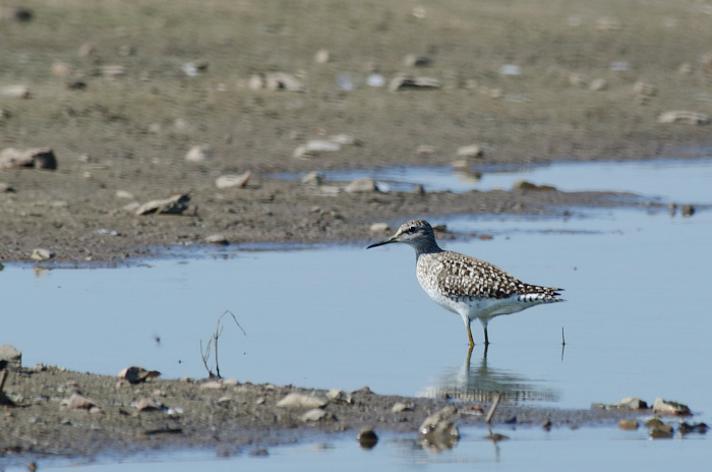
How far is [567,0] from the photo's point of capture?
102 feet

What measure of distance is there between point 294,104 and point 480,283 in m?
10.2

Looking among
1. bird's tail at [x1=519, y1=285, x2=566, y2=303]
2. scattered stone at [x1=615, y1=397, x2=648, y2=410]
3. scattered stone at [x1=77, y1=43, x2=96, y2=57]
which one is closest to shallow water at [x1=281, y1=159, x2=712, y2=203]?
scattered stone at [x1=77, y1=43, x2=96, y2=57]

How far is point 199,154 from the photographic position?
1875cm

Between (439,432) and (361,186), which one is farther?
(361,186)

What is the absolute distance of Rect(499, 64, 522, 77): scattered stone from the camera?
24984 mm

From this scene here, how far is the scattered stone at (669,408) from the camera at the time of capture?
9.23 metres

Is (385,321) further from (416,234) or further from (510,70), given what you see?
(510,70)

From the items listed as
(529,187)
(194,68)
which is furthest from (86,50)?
(529,187)

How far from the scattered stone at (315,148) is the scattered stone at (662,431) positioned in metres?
10.8

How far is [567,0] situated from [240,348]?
21473 millimetres

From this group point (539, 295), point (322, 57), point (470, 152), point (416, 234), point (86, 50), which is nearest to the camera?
point (539, 295)

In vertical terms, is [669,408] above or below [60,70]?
below

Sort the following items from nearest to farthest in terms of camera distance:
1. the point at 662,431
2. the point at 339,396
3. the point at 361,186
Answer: the point at 662,431 < the point at 339,396 < the point at 361,186

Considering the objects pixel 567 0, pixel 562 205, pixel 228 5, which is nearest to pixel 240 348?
pixel 562 205
